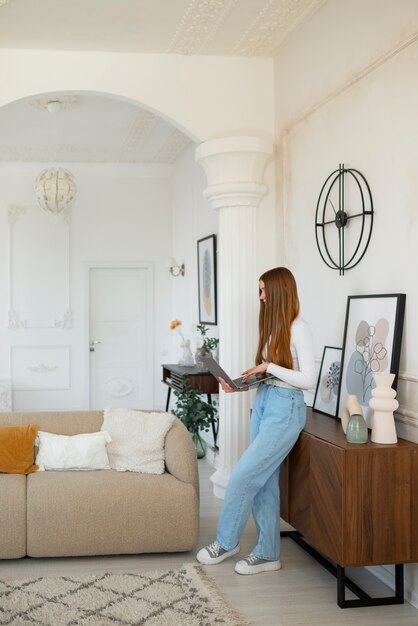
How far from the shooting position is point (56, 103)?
6980 millimetres

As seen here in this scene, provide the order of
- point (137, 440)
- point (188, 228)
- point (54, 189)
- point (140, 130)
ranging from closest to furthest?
point (137, 440)
point (54, 189)
point (140, 130)
point (188, 228)

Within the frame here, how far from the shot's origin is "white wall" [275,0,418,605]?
370cm

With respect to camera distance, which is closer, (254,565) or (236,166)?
(254,565)

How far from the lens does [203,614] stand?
3463 millimetres

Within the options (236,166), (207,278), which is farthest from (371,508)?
(207,278)

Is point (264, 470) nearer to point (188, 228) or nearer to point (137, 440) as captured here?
point (137, 440)

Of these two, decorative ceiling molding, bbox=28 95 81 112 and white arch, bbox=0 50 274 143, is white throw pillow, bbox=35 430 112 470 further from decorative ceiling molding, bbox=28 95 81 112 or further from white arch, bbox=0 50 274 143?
decorative ceiling molding, bbox=28 95 81 112

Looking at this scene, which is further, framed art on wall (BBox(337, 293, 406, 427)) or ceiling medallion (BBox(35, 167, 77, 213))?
ceiling medallion (BBox(35, 167, 77, 213))

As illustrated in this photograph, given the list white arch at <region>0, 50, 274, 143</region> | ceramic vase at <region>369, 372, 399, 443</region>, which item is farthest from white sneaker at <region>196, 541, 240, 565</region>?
white arch at <region>0, 50, 274, 143</region>

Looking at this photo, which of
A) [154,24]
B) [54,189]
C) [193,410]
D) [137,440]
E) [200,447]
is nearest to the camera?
[137,440]

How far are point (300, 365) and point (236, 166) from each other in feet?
6.67

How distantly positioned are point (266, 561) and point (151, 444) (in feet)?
3.18

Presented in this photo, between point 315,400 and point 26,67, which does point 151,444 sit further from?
point 26,67

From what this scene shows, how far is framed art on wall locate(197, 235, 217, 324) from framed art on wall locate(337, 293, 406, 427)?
3172 millimetres
